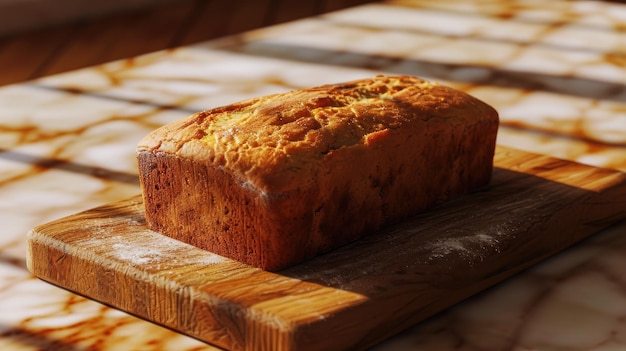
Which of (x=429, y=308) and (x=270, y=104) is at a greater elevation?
(x=270, y=104)

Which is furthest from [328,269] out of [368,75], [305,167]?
[368,75]

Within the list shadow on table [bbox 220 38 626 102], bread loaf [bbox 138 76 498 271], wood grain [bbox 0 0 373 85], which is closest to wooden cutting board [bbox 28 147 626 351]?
bread loaf [bbox 138 76 498 271]

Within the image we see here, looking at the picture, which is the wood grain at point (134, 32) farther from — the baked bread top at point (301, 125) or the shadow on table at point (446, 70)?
the baked bread top at point (301, 125)

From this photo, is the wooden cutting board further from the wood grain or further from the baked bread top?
the wood grain

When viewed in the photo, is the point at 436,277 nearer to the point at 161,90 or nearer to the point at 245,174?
the point at 245,174

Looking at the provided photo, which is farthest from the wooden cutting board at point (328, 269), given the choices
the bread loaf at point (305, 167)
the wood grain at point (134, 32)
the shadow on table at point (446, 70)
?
the wood grain at point (134, 32)

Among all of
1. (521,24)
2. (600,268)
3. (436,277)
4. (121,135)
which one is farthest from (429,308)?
(521,24)
